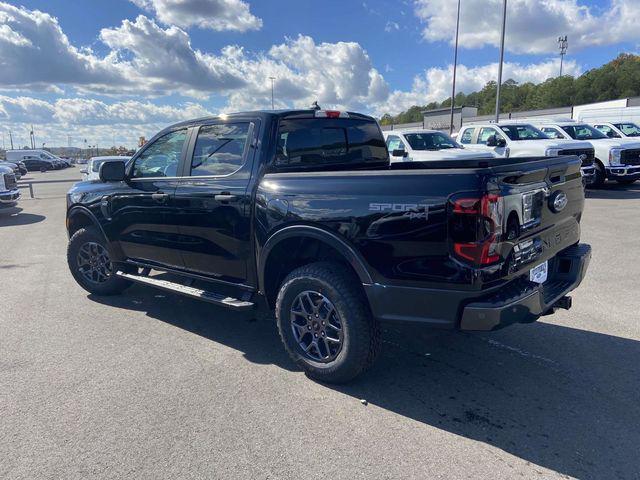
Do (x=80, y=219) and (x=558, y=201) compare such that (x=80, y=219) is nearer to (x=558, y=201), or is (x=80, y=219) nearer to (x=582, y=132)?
(x=558, y=201)

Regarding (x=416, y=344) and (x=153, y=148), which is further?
(x=153, y=148)

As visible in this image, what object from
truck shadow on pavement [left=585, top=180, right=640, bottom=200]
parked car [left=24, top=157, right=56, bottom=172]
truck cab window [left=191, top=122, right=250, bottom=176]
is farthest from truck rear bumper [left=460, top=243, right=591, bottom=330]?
parked car [left=24, top=157, right=56, bottom=172]

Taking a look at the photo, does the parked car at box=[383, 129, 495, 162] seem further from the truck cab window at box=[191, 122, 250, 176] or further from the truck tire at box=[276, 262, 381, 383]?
the truck tire at box=[276, 262, 381, 383]

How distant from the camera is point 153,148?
5.04 m

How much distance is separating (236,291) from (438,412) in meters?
2.06

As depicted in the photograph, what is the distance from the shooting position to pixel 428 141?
45.8 ft

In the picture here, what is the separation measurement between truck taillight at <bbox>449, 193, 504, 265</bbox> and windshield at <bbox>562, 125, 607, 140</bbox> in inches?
567

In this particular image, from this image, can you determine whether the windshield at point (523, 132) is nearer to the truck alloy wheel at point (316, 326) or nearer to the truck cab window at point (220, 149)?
the truck cab window at point (220, 149)

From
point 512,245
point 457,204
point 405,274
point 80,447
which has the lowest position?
point 80,447

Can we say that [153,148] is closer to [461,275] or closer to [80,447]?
[80,447]

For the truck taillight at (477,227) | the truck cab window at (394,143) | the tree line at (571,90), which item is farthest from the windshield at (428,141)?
the tree line at (571,90)

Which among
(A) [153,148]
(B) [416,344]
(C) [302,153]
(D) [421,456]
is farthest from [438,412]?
(A) [153,148]

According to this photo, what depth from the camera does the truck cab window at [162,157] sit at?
4.72m

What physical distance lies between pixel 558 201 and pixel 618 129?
16.8 meters
